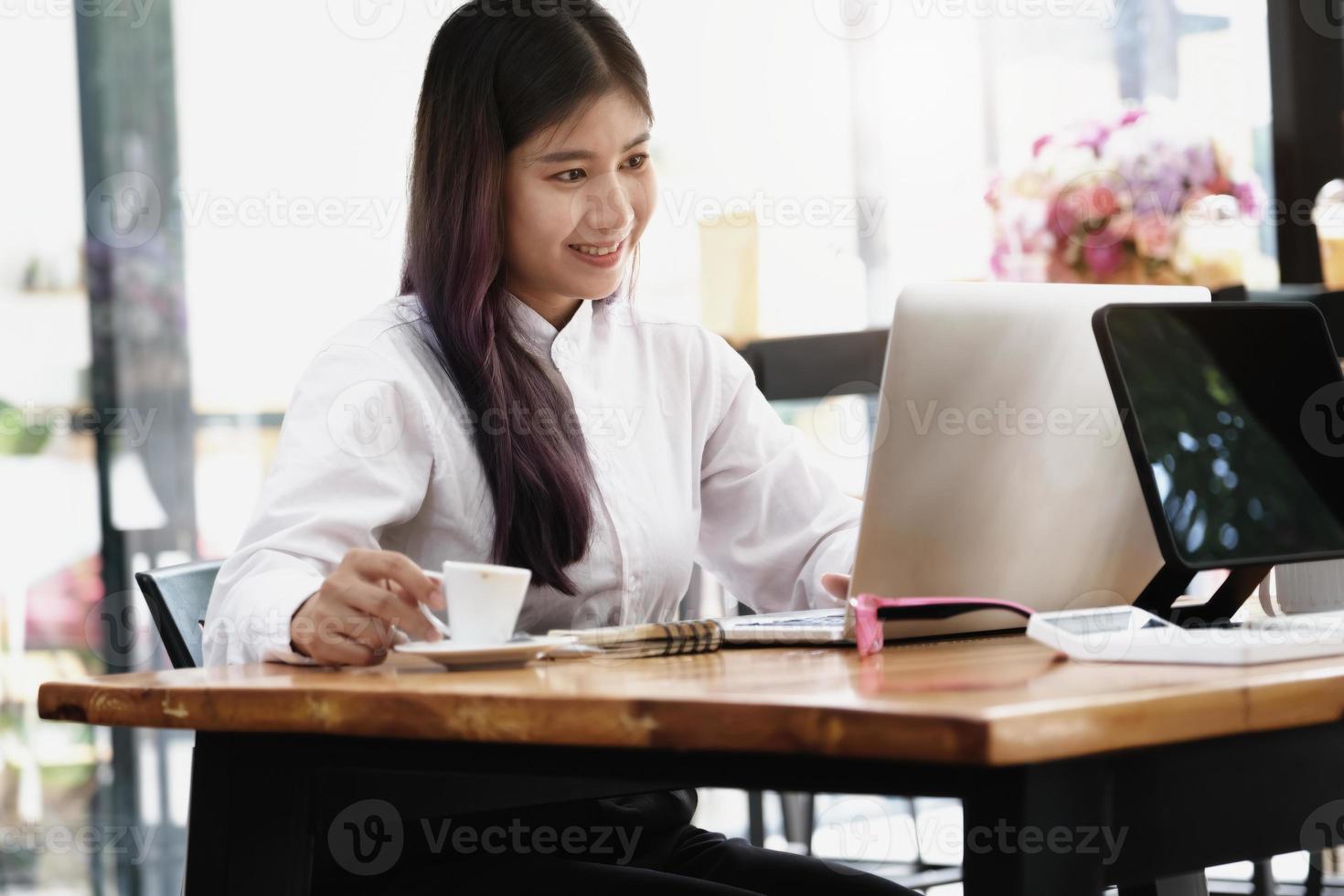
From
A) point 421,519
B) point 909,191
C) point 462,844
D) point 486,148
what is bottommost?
point 462,844

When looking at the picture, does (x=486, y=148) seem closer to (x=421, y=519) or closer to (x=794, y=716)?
(x=421, y=519)

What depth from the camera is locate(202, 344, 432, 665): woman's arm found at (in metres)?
1.15

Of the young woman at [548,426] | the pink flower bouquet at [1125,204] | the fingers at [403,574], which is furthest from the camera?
the pink flower bouquet at [1125,204]

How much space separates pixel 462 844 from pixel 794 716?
0.59m

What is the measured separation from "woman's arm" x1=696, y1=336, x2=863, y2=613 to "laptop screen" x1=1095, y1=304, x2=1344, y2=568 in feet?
1.65

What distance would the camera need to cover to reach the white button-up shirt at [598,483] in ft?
4.03

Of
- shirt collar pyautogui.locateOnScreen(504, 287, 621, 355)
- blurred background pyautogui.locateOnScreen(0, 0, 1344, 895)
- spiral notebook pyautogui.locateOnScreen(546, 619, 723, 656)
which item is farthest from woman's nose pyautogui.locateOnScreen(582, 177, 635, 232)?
blurred background pyautogui.locateOnScreen(0, 0, 1344, 895)

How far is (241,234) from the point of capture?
11.2ft

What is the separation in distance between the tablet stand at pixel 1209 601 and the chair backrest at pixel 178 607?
850 mm

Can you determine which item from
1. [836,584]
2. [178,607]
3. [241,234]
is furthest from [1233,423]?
[241,234]

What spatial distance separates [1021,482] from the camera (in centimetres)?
116

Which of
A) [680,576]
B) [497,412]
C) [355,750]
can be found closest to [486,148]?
[497,412]

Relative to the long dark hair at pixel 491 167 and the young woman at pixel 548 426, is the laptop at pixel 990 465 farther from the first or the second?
the long dark hair at pixel 491 167

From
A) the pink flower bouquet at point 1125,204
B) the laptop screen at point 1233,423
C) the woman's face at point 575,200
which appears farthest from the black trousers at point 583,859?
the pink flower bouquet at point 1125,204
